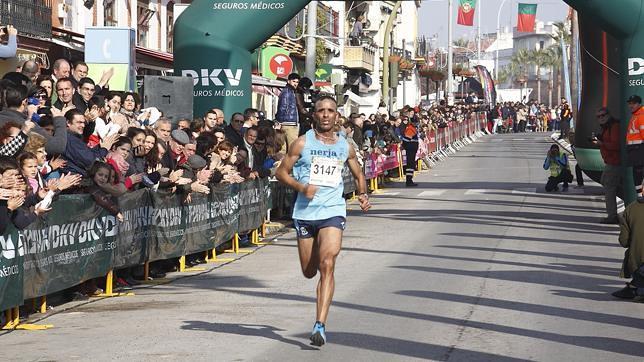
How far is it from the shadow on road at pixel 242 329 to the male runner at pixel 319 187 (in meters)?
0.54

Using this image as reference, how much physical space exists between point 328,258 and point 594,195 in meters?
19.8

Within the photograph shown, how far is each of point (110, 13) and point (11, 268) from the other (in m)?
27.0

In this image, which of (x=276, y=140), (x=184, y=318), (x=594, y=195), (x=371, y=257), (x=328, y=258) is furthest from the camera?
(x=594, y=195)

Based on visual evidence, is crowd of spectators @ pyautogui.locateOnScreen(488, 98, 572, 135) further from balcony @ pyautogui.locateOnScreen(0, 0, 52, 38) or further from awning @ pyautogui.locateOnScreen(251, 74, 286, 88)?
balcony @ pyautogui.locateOnScreen(0, 0, 52, 38)

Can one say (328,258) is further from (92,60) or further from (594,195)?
(594,195)

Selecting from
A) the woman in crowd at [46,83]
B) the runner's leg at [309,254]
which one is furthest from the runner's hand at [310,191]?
the woman in crowd at [46,83]

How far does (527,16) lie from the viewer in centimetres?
7156

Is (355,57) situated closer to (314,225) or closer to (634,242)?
(634,242)

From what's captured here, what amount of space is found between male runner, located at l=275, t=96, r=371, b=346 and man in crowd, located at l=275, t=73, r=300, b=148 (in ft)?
40.9

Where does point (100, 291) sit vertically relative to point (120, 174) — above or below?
below

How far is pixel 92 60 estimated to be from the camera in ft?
64.7

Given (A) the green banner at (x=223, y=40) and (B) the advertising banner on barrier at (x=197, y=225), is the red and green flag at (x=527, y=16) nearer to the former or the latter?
(A) the green banner at (x=223, y=40)

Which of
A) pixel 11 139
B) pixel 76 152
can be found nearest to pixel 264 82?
pixel 76 152

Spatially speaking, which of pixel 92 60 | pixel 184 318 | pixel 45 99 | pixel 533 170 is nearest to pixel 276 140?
pixel 92 60
